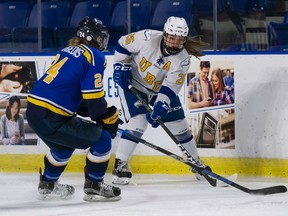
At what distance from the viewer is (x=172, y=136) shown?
238 inches

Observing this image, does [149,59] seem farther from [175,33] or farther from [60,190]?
[60,190]

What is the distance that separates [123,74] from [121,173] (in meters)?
0.63

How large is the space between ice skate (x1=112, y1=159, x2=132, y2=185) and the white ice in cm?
6

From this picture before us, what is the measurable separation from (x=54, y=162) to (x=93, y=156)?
23 cm

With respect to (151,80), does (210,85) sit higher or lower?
lower

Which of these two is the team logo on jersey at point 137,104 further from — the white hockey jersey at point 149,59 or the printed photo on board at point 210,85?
the printed photo on board at point 210,85

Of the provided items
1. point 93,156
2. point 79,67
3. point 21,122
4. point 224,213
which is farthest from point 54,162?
point 21,122

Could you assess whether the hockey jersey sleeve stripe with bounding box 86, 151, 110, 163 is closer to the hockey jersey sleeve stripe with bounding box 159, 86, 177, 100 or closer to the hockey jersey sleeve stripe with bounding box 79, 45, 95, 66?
the hockey jersey sleeve stripe with bounding box 79, 45, 95, 66

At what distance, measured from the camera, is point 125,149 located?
6121 mm

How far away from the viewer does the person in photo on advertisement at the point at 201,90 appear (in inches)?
254

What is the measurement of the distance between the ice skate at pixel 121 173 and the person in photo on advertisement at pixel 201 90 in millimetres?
683

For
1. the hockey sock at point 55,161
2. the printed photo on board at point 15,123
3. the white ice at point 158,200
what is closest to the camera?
the white ice at point 158,200

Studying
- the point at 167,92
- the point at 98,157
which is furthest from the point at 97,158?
the point at 167,92

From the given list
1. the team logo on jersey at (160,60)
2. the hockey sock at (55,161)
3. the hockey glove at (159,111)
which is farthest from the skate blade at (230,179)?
the hockey sock at (55,161)
